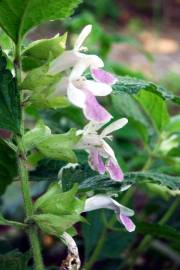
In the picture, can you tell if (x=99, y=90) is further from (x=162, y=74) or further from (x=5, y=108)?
(x=162, y=74)

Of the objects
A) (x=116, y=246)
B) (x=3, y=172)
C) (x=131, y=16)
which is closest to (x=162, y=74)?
(x=131, y=16)

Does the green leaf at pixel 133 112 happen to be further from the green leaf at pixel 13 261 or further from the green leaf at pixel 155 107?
the green leaf at pixel 13 261

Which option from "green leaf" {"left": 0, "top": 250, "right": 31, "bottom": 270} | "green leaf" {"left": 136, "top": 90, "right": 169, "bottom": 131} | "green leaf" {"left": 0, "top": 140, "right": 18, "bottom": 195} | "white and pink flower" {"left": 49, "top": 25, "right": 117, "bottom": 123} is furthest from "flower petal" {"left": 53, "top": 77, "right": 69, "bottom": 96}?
"green leaf" {"left": 136, "top": 90, "right": 169, "bottom": 131}

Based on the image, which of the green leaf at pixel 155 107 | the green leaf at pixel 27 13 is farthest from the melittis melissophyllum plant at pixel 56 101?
the green leaf at pixel 155 107

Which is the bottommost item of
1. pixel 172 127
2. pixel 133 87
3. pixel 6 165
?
pixel 172 127

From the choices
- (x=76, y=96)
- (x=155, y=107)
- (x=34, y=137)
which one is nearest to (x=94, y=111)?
(x=76, y=96)

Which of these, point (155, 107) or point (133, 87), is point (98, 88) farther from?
point (155, 107)

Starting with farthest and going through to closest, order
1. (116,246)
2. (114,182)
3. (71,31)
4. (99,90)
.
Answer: (71,31) → (116,246) → (114,182) → (99,90)
